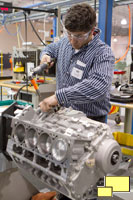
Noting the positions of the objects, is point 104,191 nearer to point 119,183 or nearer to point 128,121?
point 119,183

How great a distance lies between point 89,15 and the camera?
1.22m

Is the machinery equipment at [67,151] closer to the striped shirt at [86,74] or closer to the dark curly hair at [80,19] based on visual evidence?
the striped shirt at [86,74]

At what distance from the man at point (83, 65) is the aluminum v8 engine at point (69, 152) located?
13cm

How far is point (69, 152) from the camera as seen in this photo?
845 millimetres

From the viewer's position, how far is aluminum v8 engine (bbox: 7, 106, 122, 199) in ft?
2.81

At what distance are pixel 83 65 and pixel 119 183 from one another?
759 millimetres

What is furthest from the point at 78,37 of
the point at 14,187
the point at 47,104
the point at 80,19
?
the point at 14,187

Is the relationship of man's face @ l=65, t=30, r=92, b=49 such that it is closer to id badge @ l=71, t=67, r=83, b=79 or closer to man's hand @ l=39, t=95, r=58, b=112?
id badge @ l=71, t=67, r=83, b=79

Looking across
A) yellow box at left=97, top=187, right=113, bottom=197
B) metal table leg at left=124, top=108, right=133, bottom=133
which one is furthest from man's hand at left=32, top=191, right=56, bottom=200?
metal table leg at left=124, top=108, right=133, bottom=133

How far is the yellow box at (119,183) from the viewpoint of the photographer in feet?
2.93

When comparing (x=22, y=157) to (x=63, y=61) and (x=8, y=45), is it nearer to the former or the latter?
(x=63, y=61)

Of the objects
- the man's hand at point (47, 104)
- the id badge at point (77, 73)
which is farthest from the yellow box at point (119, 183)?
the id badge at point (77, 73)

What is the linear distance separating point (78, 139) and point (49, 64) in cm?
72

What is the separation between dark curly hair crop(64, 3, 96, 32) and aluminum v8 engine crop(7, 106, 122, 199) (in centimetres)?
46
